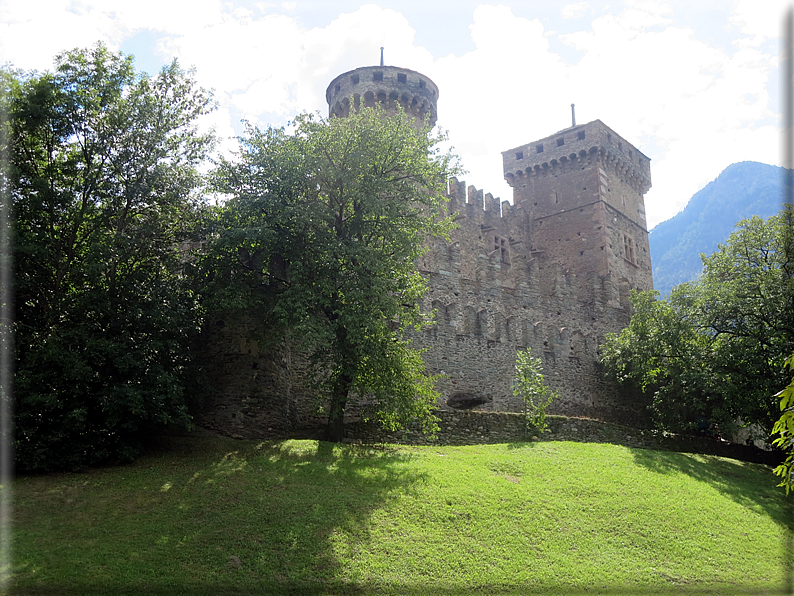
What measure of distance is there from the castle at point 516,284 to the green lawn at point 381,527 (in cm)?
239

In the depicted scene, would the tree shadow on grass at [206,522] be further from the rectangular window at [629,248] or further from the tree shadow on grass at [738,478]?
the rectangular window at [629,248]

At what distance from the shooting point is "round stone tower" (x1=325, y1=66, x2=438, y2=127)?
2875 centimetres

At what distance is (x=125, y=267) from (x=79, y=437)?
401cm

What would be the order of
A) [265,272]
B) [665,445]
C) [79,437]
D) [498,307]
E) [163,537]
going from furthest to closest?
[498,307], [665,445], [265,272], [79,437], [163,537]

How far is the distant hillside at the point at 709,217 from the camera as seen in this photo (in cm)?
7181

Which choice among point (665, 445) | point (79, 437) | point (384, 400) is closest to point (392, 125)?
point (384, 400)

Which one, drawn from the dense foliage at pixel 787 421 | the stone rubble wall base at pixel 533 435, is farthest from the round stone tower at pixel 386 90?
the dense foliage at pixel 787 421

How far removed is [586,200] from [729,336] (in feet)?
56.2

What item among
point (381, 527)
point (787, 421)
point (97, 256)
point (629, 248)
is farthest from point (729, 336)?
point (629, 248)

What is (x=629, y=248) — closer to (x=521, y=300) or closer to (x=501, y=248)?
(x=501, y=248)

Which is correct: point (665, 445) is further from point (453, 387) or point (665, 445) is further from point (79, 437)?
point (79, 437)

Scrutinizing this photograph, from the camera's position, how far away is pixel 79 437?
12711mm

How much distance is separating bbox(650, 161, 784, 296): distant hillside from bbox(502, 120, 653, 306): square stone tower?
1392 inches

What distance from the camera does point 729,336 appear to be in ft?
59.7
